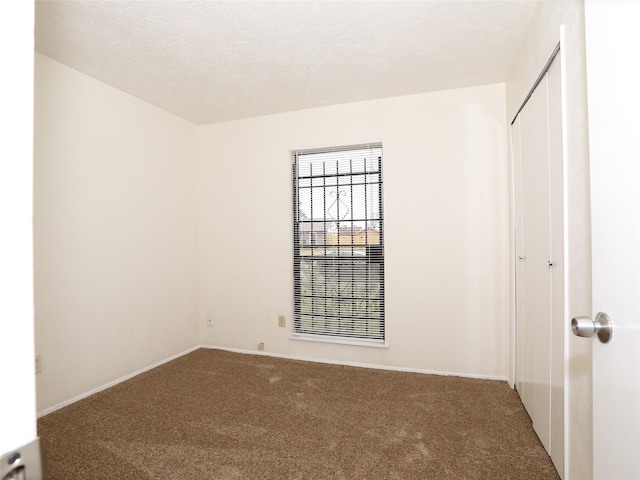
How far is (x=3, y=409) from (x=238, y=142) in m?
3.75

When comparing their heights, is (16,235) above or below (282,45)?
below

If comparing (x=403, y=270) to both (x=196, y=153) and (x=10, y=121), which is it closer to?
(x=196, y=153)

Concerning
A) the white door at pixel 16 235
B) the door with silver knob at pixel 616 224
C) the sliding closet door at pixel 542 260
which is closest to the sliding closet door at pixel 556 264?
the sliding closet door at pixel 542 260

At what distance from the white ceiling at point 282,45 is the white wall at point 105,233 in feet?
1.10

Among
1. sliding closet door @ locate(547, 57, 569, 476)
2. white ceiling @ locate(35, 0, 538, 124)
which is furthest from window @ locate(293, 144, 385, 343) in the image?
sliding closet door @ locate(547, 57, 569, 476)

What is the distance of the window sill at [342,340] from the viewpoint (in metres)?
3.39

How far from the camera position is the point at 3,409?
439mm

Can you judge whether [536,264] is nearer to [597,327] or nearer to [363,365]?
[597,327]

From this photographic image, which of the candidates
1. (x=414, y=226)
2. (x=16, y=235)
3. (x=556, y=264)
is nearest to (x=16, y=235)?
(x=16, y=235)

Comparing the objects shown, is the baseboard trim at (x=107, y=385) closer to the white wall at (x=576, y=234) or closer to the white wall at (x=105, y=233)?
the white wall at (x=105, y=233)

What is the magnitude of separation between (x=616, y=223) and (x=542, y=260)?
4.80 ft

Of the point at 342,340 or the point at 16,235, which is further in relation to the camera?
the point at 342,340

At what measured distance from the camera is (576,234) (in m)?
1.50

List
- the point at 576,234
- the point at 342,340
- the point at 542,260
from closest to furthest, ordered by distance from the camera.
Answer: the point at 576,234
the point at 542,260
the point at 342,340
